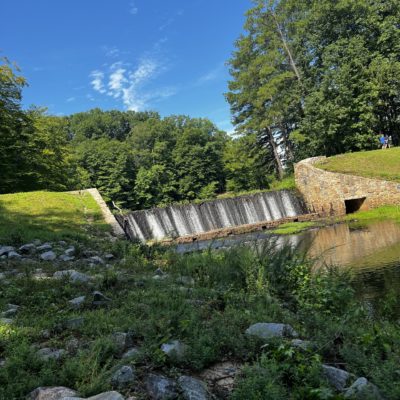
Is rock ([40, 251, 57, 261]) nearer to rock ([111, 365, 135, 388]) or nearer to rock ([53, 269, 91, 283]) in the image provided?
rock ([53, 269, 91, 283])

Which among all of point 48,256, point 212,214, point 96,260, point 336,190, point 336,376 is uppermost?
point 48,256

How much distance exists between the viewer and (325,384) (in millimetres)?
2457

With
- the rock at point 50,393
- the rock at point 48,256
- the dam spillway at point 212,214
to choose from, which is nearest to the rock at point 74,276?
the rock at point 48,256

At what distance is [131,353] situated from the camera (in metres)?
2.74

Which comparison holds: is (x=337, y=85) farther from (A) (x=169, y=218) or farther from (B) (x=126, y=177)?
(B) (x=126, y=177)

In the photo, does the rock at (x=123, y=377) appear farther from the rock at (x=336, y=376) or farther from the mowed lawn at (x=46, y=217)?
the mowed lawn at (x=46, y=217)

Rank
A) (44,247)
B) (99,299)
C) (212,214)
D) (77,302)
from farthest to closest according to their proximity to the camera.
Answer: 1. (212,214)
2. (44,247)
3. (99,299)
4. (77,302)

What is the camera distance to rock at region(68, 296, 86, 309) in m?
3.84

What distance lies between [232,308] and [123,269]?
8.29ft

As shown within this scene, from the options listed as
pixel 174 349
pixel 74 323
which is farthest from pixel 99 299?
pixel 174 349

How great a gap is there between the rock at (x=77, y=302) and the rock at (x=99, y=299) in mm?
116

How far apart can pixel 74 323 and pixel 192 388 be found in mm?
1370

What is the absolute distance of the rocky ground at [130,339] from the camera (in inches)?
92.7

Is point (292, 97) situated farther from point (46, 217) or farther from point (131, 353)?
point (131, 353)
